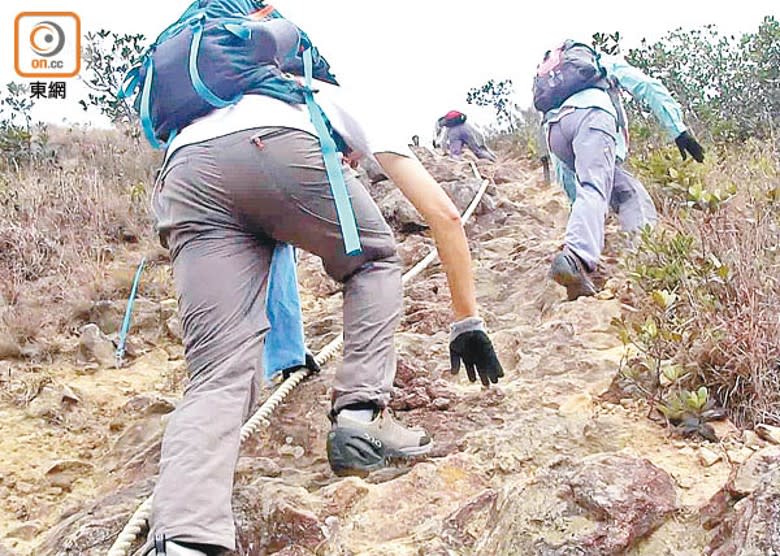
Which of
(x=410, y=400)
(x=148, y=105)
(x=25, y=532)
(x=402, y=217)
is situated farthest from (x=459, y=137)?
(x=25, y=532)

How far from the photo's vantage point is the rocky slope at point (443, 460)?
1.85 m

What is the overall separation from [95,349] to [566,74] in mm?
2744

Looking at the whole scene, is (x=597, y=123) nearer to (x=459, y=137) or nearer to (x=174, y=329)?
(x=174, y=329)

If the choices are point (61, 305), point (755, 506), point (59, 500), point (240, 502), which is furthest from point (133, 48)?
point (755, 506)

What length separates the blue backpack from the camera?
237 centimetres

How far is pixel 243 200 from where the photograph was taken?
233cm

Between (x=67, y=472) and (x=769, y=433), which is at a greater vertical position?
(x=769, y=433)

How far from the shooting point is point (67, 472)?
3.18m

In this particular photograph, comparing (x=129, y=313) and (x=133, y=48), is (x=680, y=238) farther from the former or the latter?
(x=133, y=48)

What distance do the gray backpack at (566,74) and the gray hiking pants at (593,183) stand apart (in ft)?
0.47

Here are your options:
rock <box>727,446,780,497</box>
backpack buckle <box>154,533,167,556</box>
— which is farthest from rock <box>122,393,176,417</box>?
rock <box>727,446,780,497</box>

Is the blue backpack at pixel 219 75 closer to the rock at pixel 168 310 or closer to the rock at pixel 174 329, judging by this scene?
the rock at pixel 174 329

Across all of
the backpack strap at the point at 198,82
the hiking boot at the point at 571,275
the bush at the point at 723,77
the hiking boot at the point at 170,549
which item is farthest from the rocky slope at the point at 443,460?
the bush at the point at 723,77

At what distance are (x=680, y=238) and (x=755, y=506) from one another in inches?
82.1
